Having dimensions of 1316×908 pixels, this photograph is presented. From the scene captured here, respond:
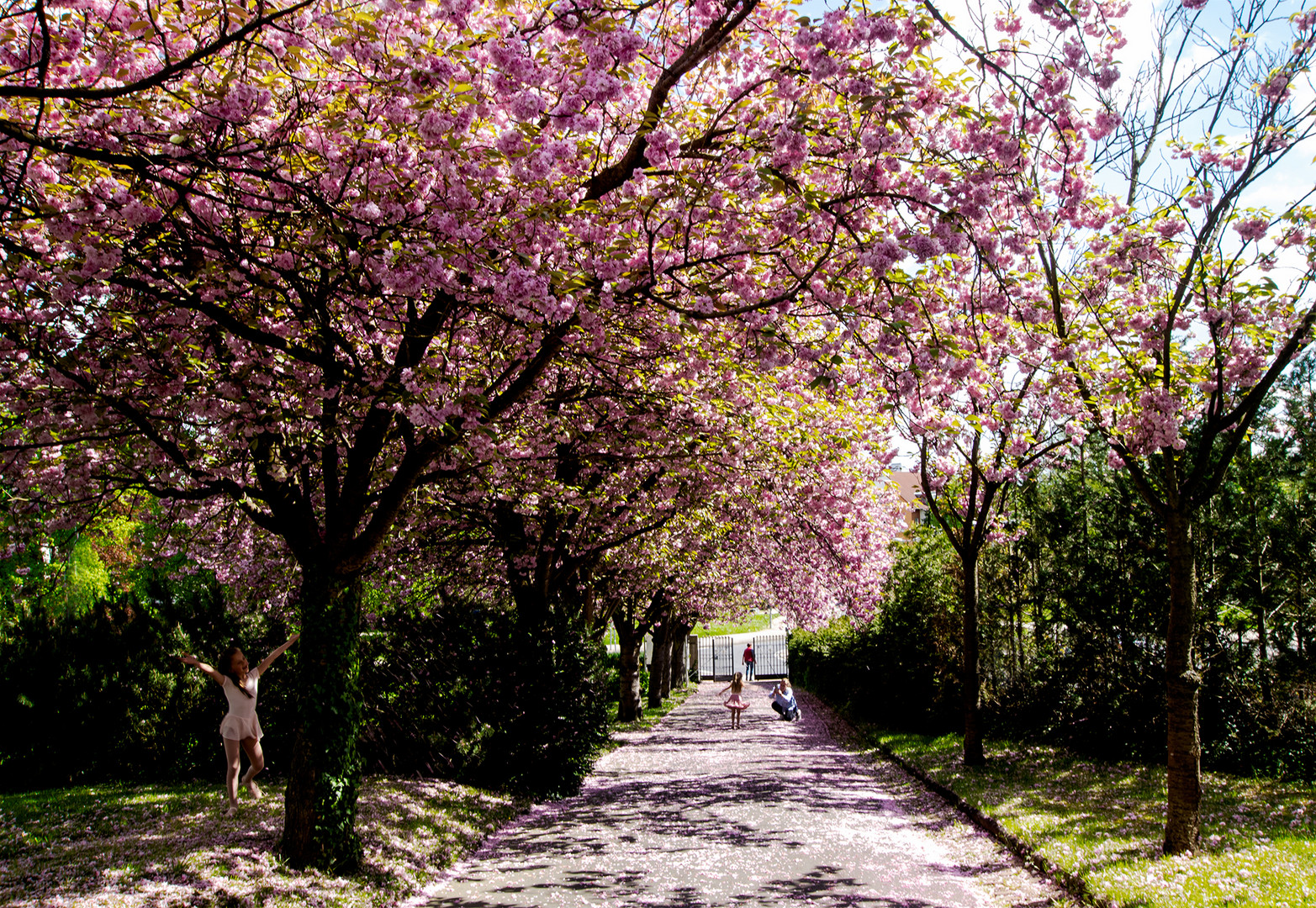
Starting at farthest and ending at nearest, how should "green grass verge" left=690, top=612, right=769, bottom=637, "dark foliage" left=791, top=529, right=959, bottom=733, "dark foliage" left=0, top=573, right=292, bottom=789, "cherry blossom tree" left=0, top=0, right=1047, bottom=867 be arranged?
1. "green grass verge" left=690, top=612, right=769, bottom=637
2. "dark foliage" left=791, top=529, right=959, bottom=733
3. "dark foliage" left=0, top=573, right=292, bottom=789
4. "cherry blossom tree" left=0, top=0, right=1047, bottom=867

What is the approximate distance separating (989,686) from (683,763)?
5.79 metres

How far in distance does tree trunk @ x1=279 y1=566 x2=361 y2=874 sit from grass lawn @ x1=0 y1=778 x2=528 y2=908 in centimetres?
23

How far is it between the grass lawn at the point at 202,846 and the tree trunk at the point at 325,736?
23 centimetres

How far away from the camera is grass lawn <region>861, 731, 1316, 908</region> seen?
6.12m

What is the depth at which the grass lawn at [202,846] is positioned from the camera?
6191 millimetres

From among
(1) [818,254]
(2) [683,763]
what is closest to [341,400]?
(1) [818,254]

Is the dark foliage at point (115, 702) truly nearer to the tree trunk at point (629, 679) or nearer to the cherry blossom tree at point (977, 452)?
the cherry blossom tree at point (977, 452)

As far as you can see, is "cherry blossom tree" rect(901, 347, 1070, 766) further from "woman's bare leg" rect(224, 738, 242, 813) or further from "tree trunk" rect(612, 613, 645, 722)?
"tree trunk" rect(612, 613, 645, 722)

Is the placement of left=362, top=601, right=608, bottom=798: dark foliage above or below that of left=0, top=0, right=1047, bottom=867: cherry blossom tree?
below

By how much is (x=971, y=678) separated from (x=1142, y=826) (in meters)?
4.93

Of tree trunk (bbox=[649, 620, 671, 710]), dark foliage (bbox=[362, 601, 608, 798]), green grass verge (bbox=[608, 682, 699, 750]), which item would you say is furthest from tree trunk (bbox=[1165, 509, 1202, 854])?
tree trunk (bbox=[649, 620, 671, 710])

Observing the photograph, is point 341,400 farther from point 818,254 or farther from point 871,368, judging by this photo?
point 871,368

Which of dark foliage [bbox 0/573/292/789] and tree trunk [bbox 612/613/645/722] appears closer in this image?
dark foliage [bbox 0/573/292/789]

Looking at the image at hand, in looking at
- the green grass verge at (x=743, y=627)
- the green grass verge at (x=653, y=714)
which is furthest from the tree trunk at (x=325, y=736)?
the green grass verge at (x=743, y=627)
